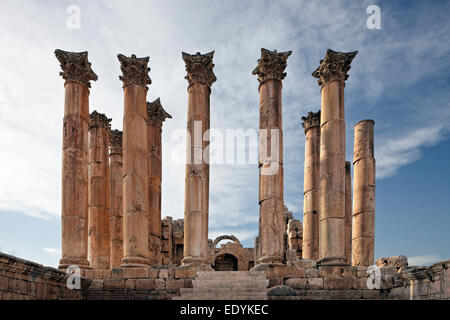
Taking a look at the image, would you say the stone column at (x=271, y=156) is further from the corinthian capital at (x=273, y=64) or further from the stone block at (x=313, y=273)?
the stone block at (x=313, y=273)

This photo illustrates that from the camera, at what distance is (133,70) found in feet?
67.9

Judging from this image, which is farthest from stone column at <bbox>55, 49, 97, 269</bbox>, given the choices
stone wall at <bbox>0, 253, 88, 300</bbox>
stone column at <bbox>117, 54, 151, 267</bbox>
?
stone wall at <bbox>0, 253, 88, 300</bbox>

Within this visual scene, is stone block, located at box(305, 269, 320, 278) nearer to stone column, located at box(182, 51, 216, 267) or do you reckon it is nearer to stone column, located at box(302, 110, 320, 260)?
stone column, located at box(182, 51, 216, 267)

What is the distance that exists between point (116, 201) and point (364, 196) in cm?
1507

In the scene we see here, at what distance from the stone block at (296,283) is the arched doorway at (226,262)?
1976 cm

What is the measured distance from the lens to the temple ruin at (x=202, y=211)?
16.8m

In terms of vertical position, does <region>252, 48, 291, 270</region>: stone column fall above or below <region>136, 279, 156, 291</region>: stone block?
above

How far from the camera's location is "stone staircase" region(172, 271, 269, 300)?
15.2 m

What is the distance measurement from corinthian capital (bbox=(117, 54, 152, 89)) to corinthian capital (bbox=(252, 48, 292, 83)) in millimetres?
6106

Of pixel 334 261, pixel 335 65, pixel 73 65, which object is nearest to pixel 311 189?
pixel 334 261
